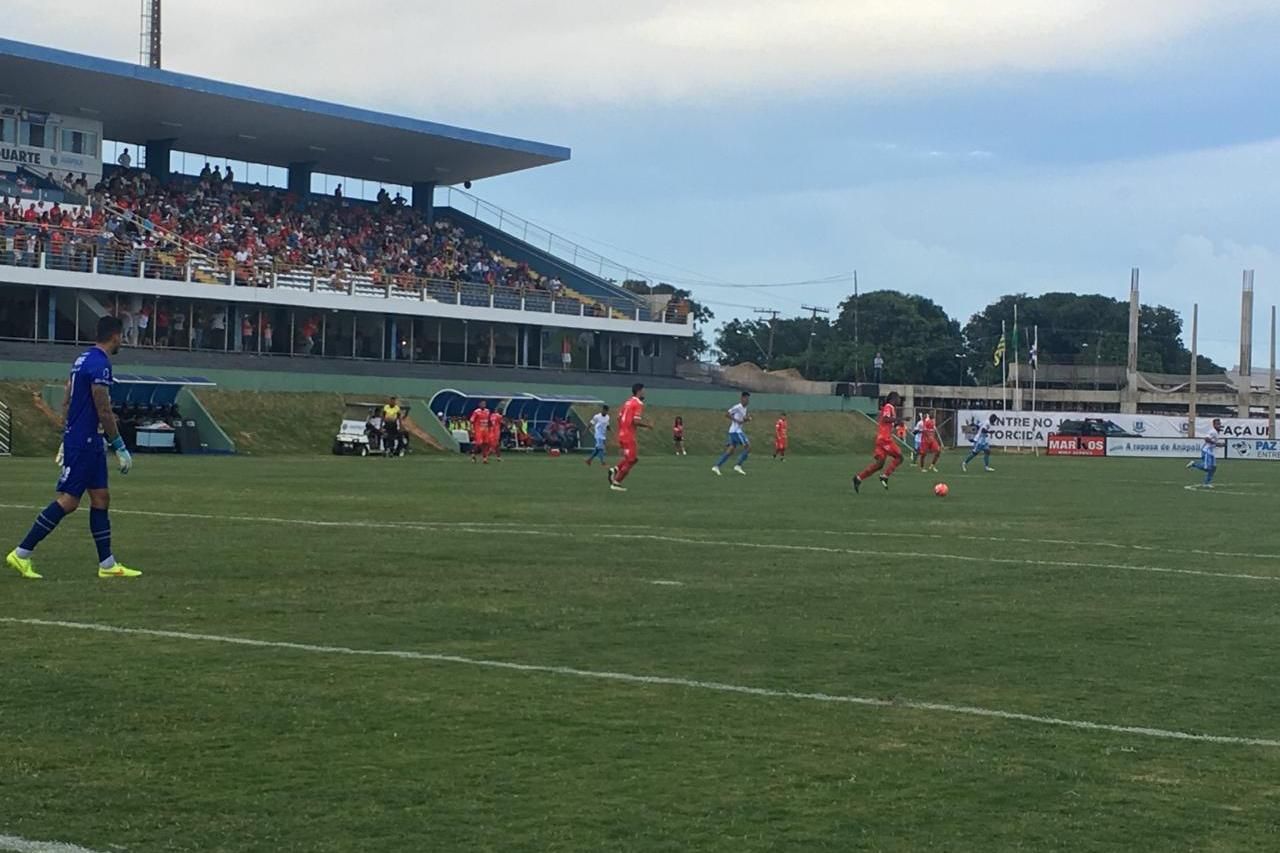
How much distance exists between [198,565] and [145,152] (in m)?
64.2

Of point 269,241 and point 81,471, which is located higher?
point 269,241

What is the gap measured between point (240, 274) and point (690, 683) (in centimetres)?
6193

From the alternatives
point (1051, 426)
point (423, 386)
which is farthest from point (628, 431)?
point (1051, 426)

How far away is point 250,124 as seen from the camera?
7362 centimetres

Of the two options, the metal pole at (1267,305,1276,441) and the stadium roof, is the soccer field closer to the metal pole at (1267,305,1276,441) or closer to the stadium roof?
the stadium roof

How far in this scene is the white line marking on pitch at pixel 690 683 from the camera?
860 cm

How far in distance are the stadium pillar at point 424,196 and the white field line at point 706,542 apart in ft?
207

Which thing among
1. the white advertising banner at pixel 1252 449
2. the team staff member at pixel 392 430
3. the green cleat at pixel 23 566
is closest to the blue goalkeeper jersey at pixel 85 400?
the green cleat at pixel 23 566

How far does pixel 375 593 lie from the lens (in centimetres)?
1395

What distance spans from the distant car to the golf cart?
41.3 metres

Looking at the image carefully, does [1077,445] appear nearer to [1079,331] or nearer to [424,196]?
[424,196]

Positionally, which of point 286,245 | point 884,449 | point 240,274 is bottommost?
point 884,449

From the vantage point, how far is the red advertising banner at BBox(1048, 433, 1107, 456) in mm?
81812

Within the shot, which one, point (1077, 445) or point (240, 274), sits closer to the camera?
point (240, 274)
